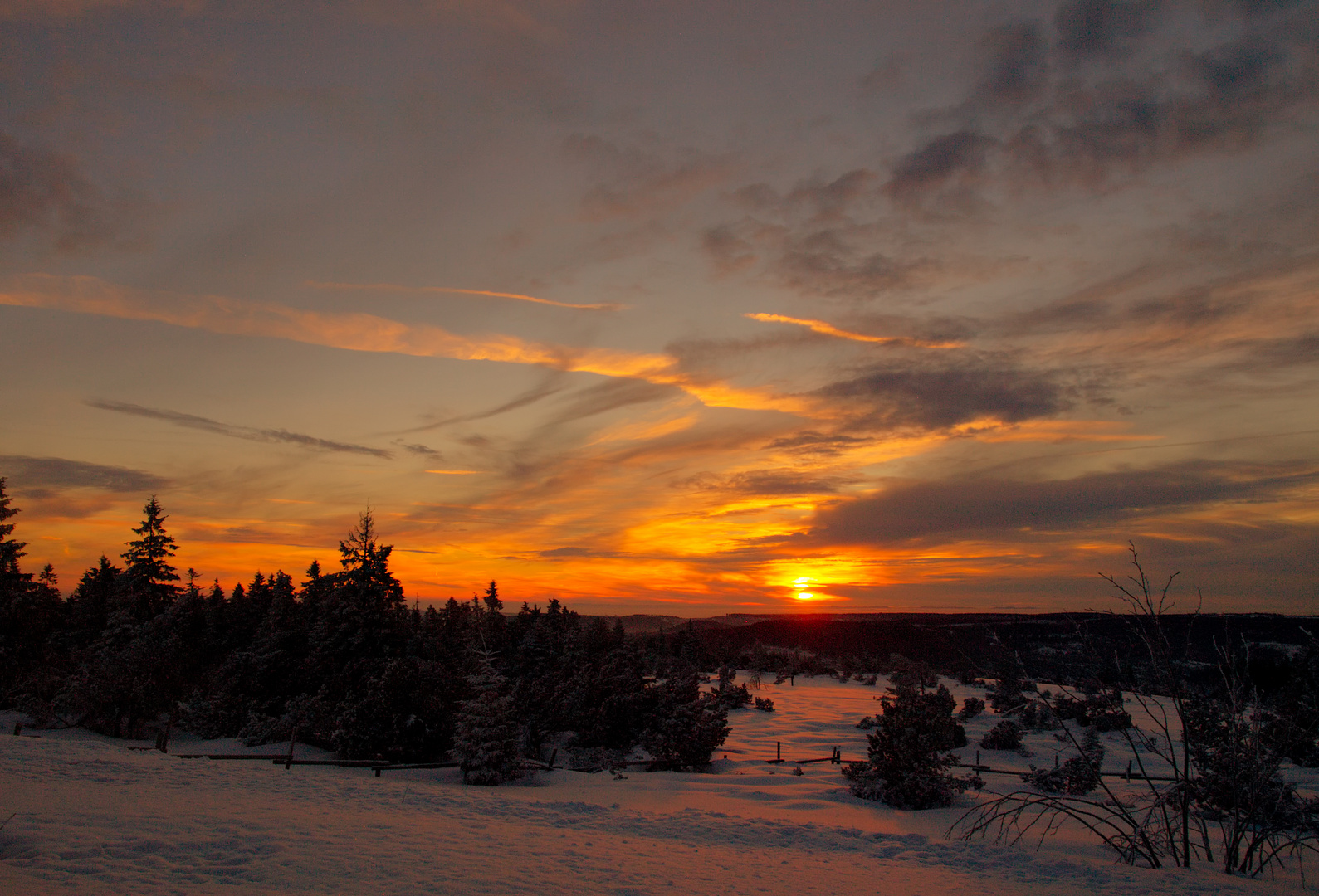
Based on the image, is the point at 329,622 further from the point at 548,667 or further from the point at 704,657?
the point at 704,657

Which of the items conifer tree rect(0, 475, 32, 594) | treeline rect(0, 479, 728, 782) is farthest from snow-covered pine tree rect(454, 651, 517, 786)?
conifer tree rect(0, 475, 32, 594)

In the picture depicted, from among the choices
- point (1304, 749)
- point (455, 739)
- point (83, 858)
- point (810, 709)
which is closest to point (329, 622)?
point (455, 739)

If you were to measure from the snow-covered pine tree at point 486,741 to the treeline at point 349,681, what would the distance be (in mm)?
66

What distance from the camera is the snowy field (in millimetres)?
10234

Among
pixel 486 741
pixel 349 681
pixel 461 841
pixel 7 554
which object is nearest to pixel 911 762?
pixel 461 841

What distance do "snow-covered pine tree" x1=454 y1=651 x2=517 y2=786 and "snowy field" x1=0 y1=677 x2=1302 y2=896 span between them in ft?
12.8

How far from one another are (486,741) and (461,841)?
45.2 ft

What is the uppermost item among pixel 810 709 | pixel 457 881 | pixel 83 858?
pixel 83 858

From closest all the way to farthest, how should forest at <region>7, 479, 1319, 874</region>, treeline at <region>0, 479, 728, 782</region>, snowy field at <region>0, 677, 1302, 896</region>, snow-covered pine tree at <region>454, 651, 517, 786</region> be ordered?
snowy field at <region>0, 677, 1302, 896</region>, forest at <region>7, 479, 1319, 874</region>, snow-covered pine tree at <region>454, 651, 517, 786</region>, treeline at <region>0, 479, 728, 782</region>

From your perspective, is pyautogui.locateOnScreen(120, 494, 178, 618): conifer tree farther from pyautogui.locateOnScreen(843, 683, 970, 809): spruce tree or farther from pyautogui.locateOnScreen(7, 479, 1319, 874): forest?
pyautogui.locateOnScreen(843, 683, 970, 809): spruce tree

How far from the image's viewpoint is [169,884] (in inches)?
364

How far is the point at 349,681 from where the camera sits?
1297 inches

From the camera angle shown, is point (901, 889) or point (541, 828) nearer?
point (901, 889)

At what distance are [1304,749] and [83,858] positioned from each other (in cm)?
3070
